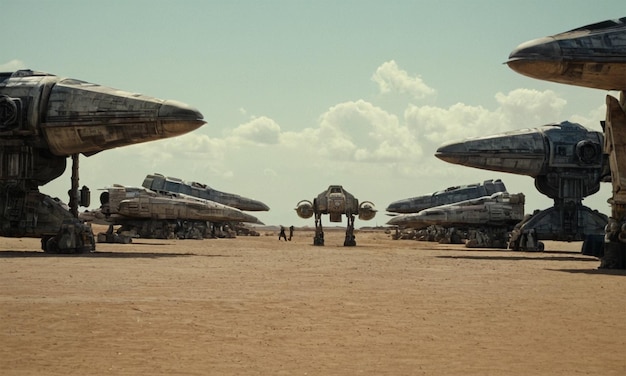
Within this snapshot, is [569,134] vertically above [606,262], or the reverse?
[569,134]

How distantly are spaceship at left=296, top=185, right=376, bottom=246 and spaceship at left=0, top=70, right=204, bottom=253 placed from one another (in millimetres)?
17672

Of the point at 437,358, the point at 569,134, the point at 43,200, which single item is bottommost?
the point at 437,358

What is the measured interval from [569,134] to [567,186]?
2073 mm

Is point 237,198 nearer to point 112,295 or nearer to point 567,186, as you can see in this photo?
point 567,186

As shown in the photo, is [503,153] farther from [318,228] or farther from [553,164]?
[318,228]

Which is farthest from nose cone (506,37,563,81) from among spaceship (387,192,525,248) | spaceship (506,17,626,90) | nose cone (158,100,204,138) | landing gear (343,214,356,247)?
landing gear (343,214,356,247)

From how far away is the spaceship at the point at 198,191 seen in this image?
53094mm

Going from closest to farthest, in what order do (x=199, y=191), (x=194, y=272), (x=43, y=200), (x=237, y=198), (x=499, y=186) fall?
(x=194, y=272) < (x=43, y=200) < (x=499, y=186) < (x=199, y=191) < (x=237, y=198)

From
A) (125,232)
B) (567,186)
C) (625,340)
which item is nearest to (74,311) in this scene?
(625,340)

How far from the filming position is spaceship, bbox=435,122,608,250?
103 feet

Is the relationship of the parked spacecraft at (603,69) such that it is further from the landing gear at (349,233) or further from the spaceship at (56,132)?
the landing gear at (349,233)

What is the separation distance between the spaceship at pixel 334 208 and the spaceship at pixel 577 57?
2084 centimetres

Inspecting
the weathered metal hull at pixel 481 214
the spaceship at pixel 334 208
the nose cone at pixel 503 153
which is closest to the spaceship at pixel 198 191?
the spaceship at pixel 334 208

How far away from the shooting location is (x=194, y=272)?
1856 centimetres
